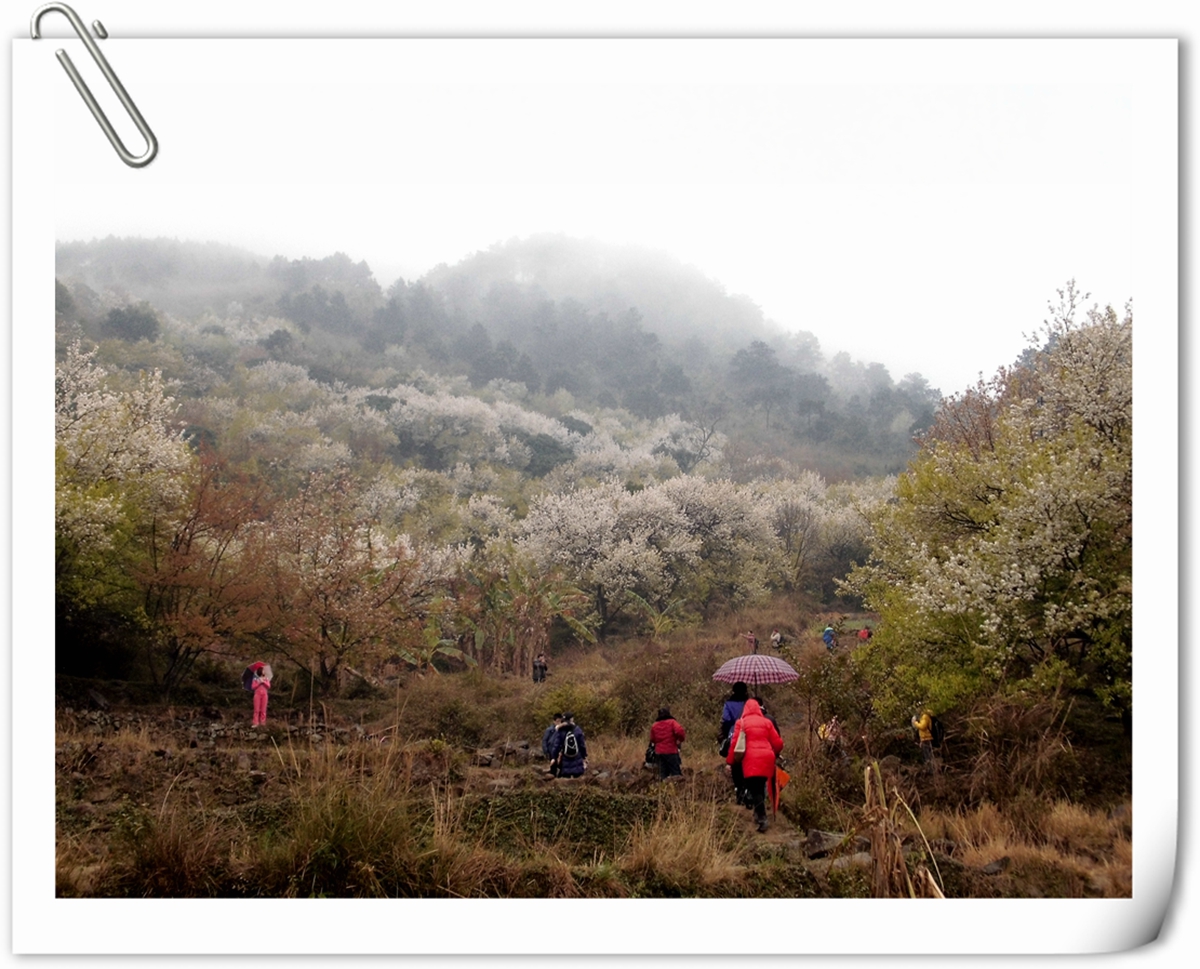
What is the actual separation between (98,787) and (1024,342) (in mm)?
7654

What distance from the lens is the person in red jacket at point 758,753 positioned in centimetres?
499

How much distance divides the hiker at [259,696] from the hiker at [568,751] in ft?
10.2

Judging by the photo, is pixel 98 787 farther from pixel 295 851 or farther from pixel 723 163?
pixel 723 163

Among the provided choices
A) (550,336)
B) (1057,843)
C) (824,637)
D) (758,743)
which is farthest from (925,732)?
(550,336)

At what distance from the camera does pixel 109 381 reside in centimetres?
717

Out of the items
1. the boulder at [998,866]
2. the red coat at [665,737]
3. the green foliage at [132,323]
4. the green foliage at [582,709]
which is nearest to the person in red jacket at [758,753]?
the red coat at [665,737]

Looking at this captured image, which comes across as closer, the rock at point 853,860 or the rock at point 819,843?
the rock at point 853,860

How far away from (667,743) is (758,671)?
110cm

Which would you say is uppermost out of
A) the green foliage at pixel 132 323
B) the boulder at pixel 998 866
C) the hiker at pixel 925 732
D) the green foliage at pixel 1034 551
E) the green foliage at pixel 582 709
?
the green foliage at pixel 132 323

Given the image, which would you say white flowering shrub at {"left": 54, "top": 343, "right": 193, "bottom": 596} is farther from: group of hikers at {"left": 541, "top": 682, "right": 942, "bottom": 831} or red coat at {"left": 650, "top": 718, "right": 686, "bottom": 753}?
red coat at {"left": 650, "top": 718, "right": 686, "bottom": 753}

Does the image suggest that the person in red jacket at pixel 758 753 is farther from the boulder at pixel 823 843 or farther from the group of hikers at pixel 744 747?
the boulder at pixel 823 843

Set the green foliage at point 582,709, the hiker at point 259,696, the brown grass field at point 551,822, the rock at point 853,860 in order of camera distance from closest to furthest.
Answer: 1. the brown grass field at point 551,822
2. the rock at point 853,860
3. the hiker at point 259,696
4. the green foliage at point 582,709

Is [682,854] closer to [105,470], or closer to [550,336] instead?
[105,470]

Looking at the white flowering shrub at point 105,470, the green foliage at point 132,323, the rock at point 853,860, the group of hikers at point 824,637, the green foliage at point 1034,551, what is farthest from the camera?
the green foliage at point 132,323
